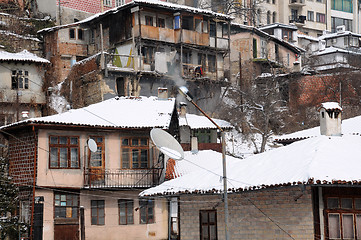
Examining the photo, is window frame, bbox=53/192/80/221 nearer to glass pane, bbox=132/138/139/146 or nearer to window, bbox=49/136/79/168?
window, bbox=49/136/79/168

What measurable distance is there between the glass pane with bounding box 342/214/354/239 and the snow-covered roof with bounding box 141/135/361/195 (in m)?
1.56

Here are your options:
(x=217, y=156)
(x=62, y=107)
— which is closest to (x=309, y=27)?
(x=62, y=107)

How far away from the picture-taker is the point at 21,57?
153ft

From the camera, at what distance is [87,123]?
102 ft

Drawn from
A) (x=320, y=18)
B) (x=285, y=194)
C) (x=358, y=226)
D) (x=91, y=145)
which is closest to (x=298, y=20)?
(x=320, y=18)

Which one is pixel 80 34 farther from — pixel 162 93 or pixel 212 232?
pixel 212 232

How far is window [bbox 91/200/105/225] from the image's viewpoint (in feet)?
104

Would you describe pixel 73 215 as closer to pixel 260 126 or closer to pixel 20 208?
pixel 20 208

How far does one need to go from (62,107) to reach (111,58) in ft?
16.3

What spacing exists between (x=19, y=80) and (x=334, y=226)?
3226 cm

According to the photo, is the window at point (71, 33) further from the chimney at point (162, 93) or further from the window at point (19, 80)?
the chimney at point (162, 93)

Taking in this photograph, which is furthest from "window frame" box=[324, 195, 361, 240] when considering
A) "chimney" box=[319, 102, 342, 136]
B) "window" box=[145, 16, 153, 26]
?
"window" box=[145, 16, 153, 26]

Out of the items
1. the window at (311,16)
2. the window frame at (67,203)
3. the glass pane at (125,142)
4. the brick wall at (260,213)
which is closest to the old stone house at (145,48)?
the glass pane at (125,142)

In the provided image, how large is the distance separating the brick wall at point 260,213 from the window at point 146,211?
1073 cm
